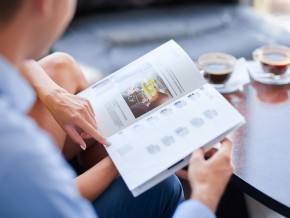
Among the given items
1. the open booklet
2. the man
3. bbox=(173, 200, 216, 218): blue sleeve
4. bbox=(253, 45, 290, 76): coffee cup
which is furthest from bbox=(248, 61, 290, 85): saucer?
the man

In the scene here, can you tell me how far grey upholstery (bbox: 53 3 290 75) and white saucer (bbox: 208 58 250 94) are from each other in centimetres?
50

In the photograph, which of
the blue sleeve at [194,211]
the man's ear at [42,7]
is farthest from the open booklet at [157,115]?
the man's ear at [42,7]

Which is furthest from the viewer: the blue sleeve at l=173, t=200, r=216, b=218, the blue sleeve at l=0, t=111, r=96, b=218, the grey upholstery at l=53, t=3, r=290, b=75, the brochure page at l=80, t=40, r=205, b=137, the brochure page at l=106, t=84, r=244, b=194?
the grey upholstery at l=53, t=3, r=290, b=75

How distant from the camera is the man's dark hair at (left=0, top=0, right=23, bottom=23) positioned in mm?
575

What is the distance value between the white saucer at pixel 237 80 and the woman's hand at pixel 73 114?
0.38 m

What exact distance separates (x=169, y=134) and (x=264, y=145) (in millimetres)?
230

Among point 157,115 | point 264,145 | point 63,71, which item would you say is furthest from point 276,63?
point 63,71

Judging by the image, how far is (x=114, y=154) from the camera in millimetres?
1018

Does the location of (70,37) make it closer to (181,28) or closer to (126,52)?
(126,52)

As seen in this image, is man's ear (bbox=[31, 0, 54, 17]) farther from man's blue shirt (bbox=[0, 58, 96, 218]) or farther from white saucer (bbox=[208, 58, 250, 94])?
white saucer (bbox=[208, 58, 250, 94])

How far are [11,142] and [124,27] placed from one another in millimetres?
1611

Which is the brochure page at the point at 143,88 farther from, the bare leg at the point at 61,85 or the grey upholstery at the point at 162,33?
the grey upholstery at the point at 162,33

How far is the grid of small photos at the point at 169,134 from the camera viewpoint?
95 centimetres

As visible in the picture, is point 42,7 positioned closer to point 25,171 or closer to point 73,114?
point 25,171
